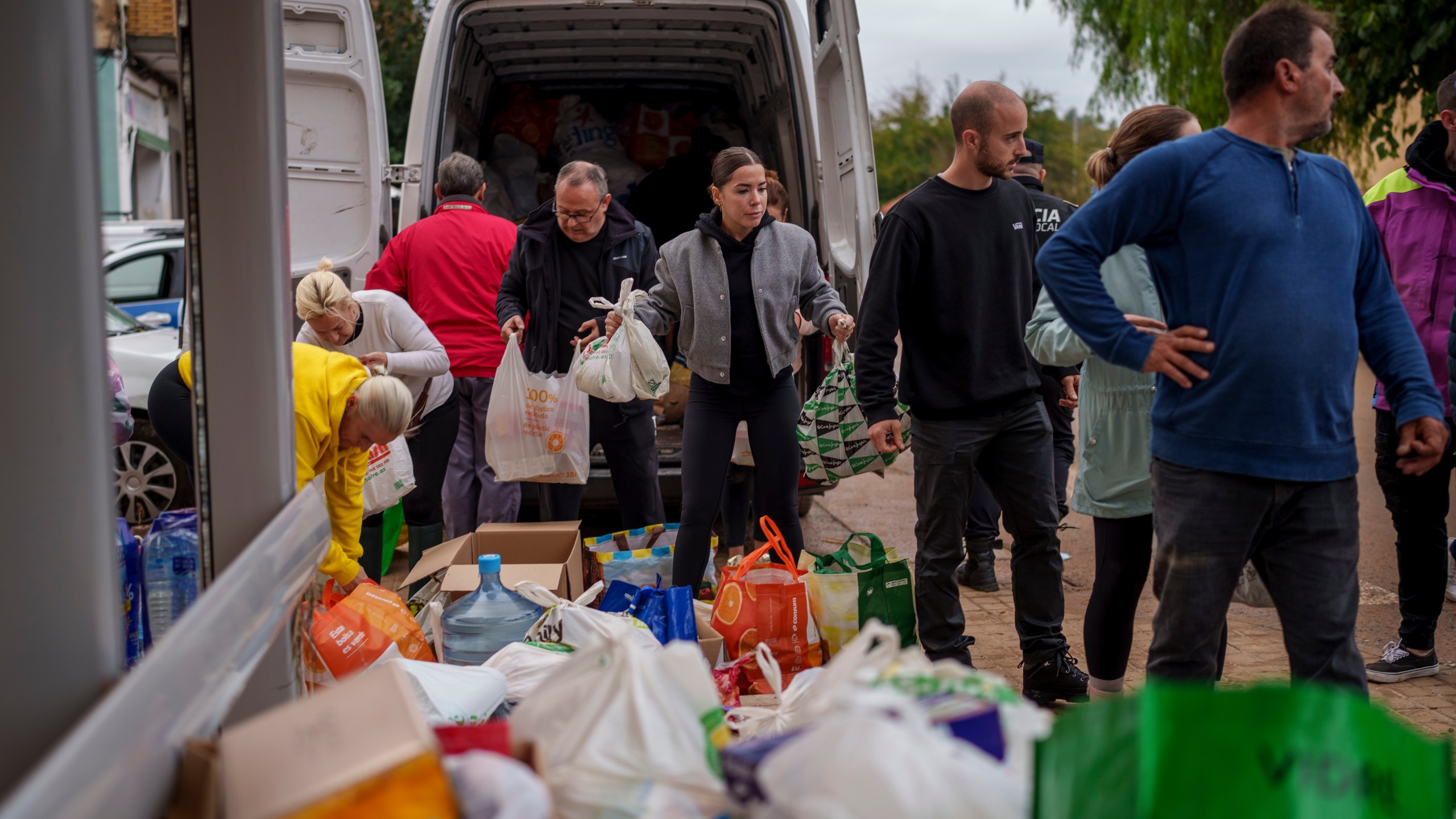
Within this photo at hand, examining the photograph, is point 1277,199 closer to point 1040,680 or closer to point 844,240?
point 1040,680

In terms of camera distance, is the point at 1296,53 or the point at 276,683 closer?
the point at 276,683

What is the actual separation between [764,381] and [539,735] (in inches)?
103

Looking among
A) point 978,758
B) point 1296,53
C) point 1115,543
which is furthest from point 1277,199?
point 978,758

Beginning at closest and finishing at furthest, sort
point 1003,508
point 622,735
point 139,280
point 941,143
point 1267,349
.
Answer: point 622,735
point 1267,349
point 1003,508
point 139,280
point 941,143

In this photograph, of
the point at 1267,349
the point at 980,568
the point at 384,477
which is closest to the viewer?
the point at 1267,349

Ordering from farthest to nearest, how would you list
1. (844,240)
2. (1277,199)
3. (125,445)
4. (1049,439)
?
1. (125,445)
2. (844,240)
3. (1049,439)
4. (1277,199)

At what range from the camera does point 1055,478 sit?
4.74 m

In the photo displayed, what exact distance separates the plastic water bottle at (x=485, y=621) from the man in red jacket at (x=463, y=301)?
4.82ft

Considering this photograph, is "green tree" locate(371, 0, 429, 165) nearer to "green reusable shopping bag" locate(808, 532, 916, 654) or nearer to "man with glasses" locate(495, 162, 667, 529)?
"man with glasses" locate(495, 162, 667, 529)

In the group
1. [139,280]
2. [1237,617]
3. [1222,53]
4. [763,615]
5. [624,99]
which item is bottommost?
[1237,617]

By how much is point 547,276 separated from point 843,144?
1413 millimetres

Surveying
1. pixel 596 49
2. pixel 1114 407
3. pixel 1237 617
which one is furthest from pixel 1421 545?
pixel 596 49

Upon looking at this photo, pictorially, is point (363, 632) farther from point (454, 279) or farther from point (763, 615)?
point (454, 279)

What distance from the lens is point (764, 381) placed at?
13.1 feet
